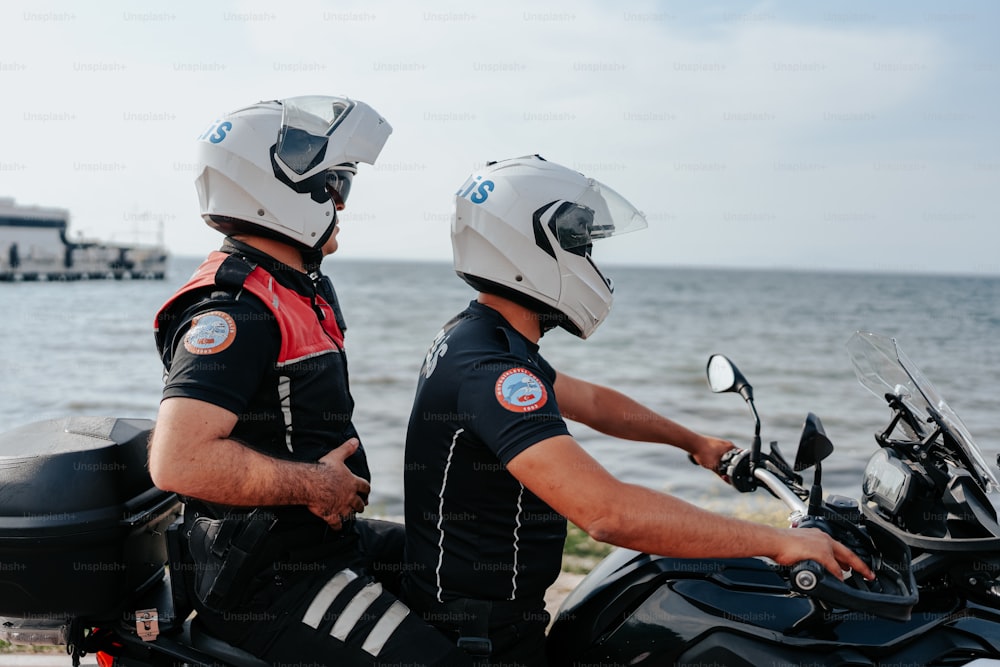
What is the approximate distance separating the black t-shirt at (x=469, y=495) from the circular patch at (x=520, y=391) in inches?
1.5

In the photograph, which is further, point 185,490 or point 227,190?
point 227,190

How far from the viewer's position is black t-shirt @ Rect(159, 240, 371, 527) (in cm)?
215

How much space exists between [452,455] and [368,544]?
2.83 ft

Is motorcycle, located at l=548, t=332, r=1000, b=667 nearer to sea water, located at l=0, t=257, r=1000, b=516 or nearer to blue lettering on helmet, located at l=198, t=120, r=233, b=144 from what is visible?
sea water, located at l=0, t=257, r=1000, b=516

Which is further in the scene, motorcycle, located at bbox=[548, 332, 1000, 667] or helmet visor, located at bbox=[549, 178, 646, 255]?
helmet visor, located at bbox=[549, 178, 646, 255]

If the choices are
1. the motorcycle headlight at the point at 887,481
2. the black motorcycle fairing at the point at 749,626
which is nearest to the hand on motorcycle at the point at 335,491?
the black motorcycle fairing at the point at 749,626

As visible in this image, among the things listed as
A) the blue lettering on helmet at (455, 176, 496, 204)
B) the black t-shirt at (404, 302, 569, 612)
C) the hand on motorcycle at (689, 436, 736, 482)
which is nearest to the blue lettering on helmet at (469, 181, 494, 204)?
the blue lettering on helmet at (455, 176, 496, 204)

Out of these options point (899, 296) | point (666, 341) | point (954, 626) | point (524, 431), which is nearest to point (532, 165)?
point (524, 431)

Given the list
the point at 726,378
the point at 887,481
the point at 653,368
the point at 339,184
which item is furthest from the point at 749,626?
the point at 653,368

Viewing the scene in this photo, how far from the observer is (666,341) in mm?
26500

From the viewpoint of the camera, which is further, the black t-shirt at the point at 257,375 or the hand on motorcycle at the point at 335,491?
the hand on motorcycle at the point at 335,491

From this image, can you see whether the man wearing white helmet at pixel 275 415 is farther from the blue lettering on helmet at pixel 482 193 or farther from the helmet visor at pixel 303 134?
the blue lettering on helmet at pixel 482 193

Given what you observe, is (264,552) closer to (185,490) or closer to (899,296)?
(185,490)

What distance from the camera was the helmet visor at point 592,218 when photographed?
230 cm
